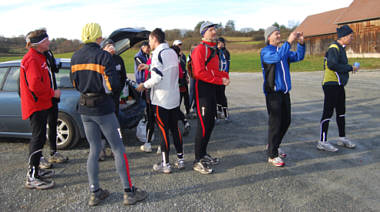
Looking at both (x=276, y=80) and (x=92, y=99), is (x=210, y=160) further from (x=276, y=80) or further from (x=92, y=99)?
(x=92, y=99)

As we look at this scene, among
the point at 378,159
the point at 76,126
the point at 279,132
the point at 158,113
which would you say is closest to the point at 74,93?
the point at 76,126

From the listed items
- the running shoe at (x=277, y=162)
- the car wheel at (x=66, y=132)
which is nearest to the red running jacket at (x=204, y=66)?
the running shoe at (x=277, y=162)

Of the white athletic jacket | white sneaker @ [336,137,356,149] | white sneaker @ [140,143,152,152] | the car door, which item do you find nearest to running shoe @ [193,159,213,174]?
the white athletic jacket

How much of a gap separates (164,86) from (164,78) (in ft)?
0.37

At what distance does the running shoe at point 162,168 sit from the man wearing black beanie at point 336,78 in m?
2.70

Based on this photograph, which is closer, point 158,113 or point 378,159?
point 158,113

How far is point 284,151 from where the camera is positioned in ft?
17.0

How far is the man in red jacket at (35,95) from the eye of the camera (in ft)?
12.6

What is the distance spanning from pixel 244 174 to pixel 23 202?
284cm

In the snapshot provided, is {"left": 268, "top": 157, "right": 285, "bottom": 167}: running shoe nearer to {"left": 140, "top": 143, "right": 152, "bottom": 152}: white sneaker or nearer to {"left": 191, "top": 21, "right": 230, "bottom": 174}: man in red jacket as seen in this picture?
{"left": 191, "top": 21, "right": 230, "bottom": 174}: man in red jacket

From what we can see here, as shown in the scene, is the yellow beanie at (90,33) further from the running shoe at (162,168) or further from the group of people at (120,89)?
the running shoe at (162,168)

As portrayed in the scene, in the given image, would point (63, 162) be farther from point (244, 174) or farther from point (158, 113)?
point (244, 174)

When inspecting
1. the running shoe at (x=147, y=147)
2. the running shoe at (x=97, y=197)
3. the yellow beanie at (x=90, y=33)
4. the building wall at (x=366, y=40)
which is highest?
the building wall at (x=366, y=40)

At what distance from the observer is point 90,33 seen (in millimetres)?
3357
